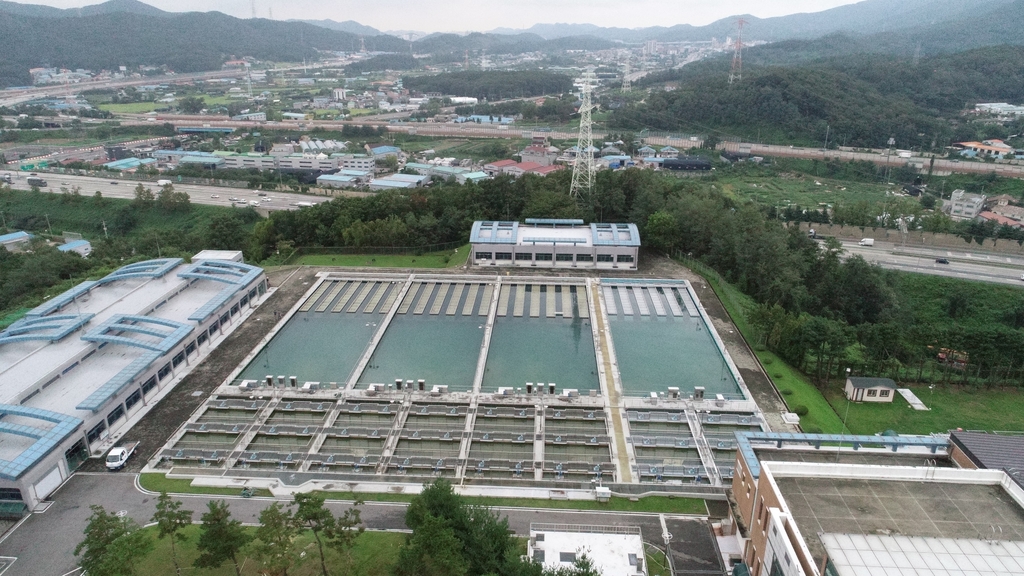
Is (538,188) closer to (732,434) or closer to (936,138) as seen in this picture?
(732,434)

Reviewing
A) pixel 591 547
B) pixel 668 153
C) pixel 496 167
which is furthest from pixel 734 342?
pixel 668 153

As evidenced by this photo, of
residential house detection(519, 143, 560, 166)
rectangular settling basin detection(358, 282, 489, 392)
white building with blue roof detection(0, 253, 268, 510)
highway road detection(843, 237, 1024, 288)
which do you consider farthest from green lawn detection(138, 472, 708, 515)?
residential house detection(519, 143, 560, 166)

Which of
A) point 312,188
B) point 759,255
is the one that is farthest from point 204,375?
point 312,188

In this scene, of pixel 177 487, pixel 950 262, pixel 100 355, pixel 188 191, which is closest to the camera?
pixel 177 487

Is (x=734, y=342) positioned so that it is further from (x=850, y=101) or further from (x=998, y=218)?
(x=850, y=101)

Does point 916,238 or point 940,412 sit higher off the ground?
point 916,238

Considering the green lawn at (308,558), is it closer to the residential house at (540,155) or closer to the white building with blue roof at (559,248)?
the white building with blue roof at (559,248)

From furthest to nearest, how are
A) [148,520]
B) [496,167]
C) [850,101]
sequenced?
[850,101] < [496,167] < [148,520]
